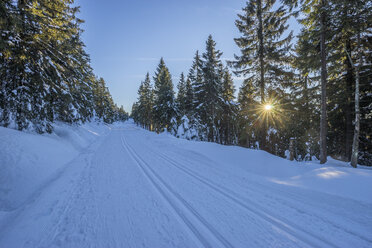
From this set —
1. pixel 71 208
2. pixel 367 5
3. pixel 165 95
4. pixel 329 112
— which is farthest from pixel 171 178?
pixel 165 95

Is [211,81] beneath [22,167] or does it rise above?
above

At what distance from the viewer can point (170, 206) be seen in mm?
3438

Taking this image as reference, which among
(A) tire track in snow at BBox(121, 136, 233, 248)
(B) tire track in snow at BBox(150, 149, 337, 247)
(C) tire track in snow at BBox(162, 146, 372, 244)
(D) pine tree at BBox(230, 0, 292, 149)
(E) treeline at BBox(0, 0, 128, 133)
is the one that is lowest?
(A) tire track in snow at BBox(121, 136, 233, 248)

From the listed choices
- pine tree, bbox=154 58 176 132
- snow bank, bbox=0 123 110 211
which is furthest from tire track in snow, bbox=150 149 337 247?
pine tree, bbox=154 58 176 132

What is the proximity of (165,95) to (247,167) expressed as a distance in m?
21.0

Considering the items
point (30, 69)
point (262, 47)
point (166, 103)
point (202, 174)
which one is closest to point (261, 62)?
point (262, 47)

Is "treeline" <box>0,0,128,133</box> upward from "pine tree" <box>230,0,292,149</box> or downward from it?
downward

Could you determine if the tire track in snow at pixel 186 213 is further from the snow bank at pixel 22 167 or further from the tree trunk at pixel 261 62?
the tree trunk at pixel 261 62

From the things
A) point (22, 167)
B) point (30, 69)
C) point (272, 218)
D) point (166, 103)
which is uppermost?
point (166, 103)

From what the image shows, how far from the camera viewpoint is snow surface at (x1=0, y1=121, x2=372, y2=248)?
250 cm

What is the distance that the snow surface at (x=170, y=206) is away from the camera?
2496 millimetres

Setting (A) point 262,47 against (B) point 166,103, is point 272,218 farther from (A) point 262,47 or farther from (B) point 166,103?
(B) point 166,103

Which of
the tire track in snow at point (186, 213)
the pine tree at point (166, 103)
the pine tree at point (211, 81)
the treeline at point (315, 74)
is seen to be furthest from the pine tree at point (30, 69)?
the pine tree at point (166, 103)

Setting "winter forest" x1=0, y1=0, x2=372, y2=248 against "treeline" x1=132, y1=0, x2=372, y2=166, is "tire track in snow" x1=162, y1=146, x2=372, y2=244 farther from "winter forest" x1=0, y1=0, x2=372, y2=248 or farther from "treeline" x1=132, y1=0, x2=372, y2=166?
"treeline" x1=132, y1=0, x2=372, y2=166
